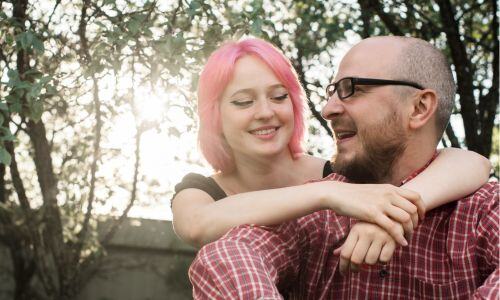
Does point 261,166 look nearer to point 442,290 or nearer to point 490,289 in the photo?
point 442,290

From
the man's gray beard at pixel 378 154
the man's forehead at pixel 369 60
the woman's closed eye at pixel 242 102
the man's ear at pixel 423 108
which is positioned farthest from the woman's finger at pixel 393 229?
the woman's closed eye at pixel 242 102

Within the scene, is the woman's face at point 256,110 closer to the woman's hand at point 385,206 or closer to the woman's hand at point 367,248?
the woman's hand at point 385,206

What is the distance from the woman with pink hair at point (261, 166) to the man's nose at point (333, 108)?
272 millimetres

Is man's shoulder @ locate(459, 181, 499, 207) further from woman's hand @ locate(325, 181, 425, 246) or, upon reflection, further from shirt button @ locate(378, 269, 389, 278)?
shirt button @ locate(378, 269, 389, 278)

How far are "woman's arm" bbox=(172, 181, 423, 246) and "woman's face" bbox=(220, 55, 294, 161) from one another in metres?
0.61

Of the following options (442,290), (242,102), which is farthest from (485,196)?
(242,102)

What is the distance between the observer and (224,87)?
329 cm

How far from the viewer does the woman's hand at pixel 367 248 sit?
187 cm

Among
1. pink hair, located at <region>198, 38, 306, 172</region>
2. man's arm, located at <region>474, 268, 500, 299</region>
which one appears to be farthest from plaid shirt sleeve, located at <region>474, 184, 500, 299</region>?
pink hair, located at <region>198, 38, 306, 172</region>

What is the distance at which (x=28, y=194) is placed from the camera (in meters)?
6.90

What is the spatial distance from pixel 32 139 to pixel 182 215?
3695 millimetres

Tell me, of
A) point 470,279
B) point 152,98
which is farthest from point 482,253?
point 152,98

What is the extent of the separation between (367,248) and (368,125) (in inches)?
23.0

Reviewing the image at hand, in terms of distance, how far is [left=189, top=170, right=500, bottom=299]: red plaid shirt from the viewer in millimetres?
1805
